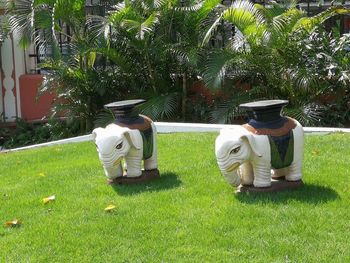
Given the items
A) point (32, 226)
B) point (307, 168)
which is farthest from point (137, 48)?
point (32, 226)

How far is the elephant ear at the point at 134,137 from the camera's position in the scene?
5.30m

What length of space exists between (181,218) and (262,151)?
820 mm

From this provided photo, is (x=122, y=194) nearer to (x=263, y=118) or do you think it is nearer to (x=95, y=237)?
(x=95, y=237)

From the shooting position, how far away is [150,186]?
552 cm

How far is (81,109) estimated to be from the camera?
34.5 feet

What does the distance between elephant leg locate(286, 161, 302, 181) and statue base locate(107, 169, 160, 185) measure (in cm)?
141

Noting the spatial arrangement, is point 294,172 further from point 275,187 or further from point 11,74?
point 11,74

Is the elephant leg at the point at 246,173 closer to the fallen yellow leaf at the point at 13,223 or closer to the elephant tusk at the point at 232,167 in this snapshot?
the elephant tusk at the point at 232,167

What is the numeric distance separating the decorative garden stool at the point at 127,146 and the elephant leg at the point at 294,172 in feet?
4.57

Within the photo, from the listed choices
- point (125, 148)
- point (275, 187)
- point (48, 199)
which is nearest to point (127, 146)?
point (125, 148)

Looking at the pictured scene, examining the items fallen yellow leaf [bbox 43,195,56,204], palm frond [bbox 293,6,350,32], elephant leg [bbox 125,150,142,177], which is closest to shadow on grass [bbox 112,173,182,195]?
elephant leg [bbox 125,150,142,177]

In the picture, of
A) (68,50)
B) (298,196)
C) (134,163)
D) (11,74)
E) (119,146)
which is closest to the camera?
(298,196)

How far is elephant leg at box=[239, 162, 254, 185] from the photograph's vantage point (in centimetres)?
486

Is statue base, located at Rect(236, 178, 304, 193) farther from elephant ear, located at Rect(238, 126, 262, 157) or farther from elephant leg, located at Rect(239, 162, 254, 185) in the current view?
elephant ear, located at Rect(238, 126, 262, 157)
